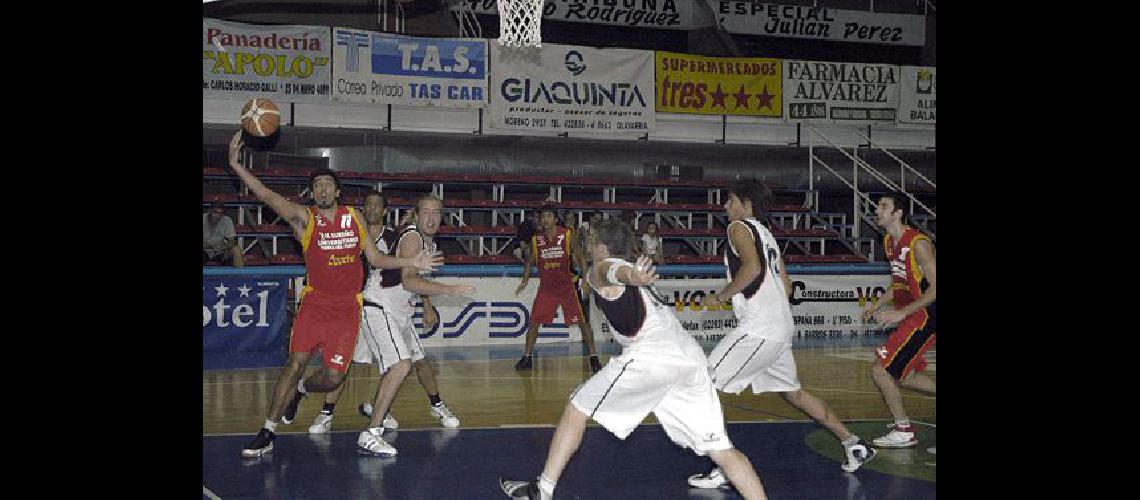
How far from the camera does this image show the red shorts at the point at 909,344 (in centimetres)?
773

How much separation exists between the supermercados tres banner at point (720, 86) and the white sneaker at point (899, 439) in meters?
13.3

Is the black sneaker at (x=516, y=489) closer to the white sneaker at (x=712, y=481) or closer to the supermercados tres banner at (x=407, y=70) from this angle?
the white sneaker at (x=712, y=481)

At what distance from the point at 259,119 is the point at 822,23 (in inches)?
741

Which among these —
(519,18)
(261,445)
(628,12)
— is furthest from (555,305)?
(628,12)

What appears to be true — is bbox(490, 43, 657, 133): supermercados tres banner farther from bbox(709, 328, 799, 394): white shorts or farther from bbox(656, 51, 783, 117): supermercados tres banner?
bbox(709, 328, 799, 394): white shorts

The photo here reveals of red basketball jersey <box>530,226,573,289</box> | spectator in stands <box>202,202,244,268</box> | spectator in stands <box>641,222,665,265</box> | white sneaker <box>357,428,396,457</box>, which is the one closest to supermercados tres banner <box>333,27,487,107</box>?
spectator in stands <box>202,202,244,268</box>

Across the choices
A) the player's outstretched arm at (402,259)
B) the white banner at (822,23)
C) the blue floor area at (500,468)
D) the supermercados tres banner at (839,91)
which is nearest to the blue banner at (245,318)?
the blue floor area at (500,468)

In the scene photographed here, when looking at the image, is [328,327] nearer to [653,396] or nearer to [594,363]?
[653,396]

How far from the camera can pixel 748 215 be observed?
23.1ft

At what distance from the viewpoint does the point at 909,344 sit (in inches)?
305

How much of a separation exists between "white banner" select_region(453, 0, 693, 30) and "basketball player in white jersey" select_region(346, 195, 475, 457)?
1550 cm

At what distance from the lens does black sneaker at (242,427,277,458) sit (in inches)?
290
